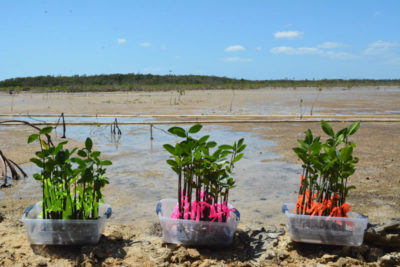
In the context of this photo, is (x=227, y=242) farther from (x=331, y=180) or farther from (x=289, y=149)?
(x=289, y=149)

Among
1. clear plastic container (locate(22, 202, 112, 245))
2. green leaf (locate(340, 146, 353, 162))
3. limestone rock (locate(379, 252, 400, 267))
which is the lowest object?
limestone rock (locate(379, 252, 400, 267))

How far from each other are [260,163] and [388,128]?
578 centimetres

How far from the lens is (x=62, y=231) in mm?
2828

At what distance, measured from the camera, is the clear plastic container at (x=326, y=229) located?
8.97 ft

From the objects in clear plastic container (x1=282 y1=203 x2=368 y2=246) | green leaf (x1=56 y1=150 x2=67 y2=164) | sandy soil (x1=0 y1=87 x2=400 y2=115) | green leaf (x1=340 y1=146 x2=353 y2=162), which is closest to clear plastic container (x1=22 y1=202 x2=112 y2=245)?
green leaf (x1=56 y1=150 x2=67 y2=164)

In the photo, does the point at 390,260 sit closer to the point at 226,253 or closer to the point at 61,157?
the point at 226,253

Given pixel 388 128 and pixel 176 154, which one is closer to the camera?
pixel 176 154

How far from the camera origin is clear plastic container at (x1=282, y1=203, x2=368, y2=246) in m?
2.73

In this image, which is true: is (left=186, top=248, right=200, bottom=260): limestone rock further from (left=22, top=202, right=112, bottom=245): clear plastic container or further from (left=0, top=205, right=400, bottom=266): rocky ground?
(left=22, top=202, right=112, bottom=245): clear plastic container

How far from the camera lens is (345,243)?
277 centimetres

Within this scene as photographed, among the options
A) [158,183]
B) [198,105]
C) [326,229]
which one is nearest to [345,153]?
[326,229]

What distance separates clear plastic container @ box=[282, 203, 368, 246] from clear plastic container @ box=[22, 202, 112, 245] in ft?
4.50

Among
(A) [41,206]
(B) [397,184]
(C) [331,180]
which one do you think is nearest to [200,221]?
(C) [331,180]

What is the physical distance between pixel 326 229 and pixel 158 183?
2.85 meters
